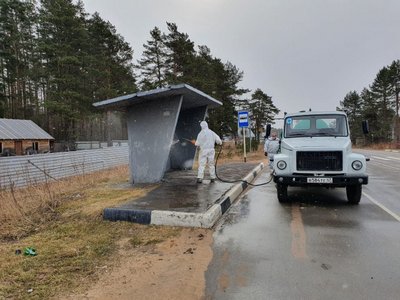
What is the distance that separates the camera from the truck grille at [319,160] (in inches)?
284

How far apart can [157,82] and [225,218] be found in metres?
31.0

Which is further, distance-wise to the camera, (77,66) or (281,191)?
(77,66)

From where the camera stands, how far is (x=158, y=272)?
3.91m

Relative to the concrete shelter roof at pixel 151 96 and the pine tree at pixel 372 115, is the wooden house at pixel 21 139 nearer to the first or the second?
the concrete shelter roof at pixel 151 96

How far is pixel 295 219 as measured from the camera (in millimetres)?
6289

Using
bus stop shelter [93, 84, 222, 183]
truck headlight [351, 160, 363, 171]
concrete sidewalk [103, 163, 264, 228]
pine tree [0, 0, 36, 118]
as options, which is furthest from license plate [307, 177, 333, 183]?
pine tree [0, 0, 36, 118]

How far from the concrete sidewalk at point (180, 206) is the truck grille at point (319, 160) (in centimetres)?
195

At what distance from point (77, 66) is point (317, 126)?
114 ft

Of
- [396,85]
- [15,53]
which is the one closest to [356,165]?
[15,53]

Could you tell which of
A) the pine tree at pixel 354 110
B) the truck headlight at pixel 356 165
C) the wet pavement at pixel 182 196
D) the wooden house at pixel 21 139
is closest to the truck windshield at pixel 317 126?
the truck headlight at pixel 356 165

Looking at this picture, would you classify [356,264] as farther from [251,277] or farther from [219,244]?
[219,244]

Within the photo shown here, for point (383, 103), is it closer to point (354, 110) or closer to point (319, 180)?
point (354, 110)

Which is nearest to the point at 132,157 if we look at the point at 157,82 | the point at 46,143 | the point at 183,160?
the point at 183,160

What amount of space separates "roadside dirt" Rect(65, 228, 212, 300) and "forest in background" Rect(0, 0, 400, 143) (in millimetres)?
29237
